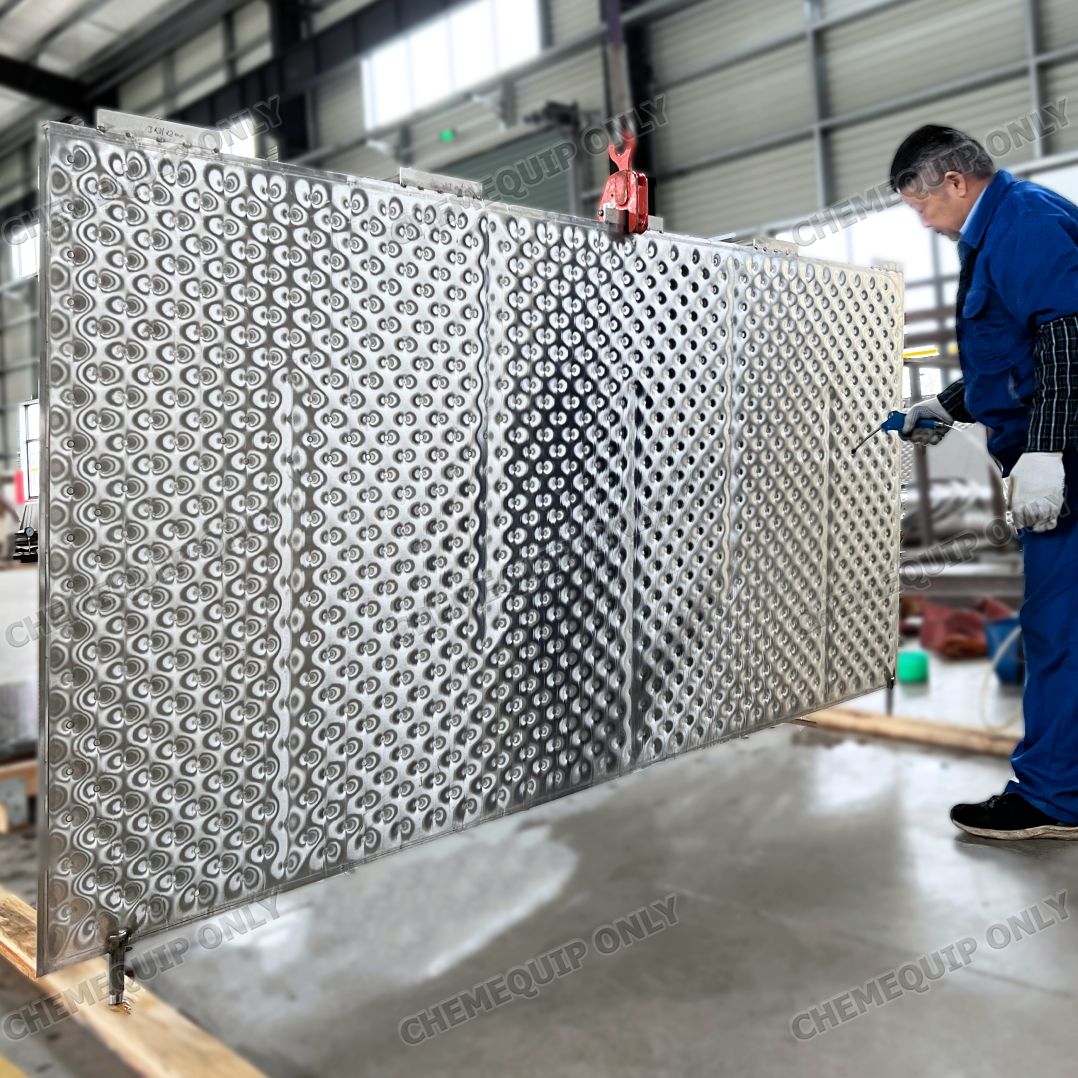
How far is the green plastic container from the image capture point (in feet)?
16.2

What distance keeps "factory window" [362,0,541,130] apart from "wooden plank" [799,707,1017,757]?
7.09 metres

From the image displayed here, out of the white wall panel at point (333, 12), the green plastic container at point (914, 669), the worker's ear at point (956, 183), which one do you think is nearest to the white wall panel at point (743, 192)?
the white wall panel at point (333, 12)

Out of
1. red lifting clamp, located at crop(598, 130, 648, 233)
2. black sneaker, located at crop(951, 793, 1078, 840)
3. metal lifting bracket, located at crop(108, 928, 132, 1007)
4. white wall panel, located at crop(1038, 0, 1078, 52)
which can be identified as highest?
white wall panel, located at crop(1038, 0, 1078, 52)

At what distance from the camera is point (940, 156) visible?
5.76 ft

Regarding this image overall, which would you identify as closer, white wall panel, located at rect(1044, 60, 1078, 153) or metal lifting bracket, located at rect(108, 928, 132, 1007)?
metal lifting bracket, located at rect(108, 928, 132, 1007)

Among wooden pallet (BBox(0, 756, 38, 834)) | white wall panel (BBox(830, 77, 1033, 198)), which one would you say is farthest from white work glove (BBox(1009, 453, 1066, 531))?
white wall panel (BBox(830, 77, 1033, 198))

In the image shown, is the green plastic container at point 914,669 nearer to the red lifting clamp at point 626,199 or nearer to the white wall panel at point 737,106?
the red lifting clamp at point 626,199

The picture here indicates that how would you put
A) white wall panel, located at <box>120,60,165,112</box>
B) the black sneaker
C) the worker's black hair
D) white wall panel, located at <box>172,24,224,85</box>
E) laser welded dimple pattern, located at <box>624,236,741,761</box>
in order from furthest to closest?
white wall panel, located at <box>120,60,165,112</box> < white wall panel, located at <box>172,24,224,85</box> < the black sneaker < the worker's black hair < laser welded dimple pattern, located at <box>624,236,741,761</box>

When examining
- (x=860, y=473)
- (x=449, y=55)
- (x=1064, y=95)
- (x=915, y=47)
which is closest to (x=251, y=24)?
(x=449, y=55)

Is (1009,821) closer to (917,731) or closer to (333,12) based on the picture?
(917,731)

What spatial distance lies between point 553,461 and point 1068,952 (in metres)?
1.62

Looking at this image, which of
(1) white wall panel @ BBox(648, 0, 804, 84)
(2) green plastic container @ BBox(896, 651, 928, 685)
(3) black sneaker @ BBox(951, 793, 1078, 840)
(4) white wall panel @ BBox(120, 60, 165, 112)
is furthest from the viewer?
(4) white wall panel @ BBox(120, 60, 165, 112)

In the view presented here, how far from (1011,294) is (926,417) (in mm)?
371

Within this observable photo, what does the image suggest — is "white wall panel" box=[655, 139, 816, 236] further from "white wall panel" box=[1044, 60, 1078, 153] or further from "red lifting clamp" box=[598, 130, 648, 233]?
"red lifting clamp" box=[598, 130, 648, 233]
